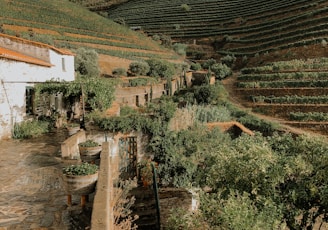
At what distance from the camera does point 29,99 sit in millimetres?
13469

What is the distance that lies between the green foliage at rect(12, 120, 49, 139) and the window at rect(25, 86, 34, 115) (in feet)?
1.73

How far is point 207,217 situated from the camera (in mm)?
7078

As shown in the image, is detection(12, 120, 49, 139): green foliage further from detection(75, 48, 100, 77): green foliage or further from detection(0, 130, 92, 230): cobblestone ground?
detection(75, 48, 100, 77): green foliage

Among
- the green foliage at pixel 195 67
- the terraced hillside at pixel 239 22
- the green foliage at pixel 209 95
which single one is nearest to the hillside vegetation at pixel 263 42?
the terraced hillside at pixel 239 22

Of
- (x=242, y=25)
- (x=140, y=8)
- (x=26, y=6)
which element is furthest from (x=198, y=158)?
(x=140, y=8)

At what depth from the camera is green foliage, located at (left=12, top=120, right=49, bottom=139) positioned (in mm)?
12211

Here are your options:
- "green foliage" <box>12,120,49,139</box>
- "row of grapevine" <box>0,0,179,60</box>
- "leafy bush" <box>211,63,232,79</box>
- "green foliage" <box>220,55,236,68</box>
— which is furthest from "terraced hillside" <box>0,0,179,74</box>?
"green foliage" <box>12,120,49,139</box>

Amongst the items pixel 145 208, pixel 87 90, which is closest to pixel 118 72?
pixel 87 90

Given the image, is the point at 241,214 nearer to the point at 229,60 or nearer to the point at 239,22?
the point at 229,60

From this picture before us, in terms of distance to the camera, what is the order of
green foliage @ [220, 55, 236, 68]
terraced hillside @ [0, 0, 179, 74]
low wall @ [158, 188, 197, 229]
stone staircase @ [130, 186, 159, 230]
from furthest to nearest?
→ green foliage @ [220, 55, 236, 68] < terraced hillside @ [0, 0, 179, 74] < low wall @ [158, 188, 197, 229] < stone staircase @ [130, 186, 159, 230]

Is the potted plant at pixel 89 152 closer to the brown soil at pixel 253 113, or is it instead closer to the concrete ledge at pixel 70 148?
the concrete ledge at pixel 70 148

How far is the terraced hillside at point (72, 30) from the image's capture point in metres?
34.8

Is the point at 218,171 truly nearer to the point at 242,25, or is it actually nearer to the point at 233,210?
the point at 233,210

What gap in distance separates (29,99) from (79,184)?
908 cm
